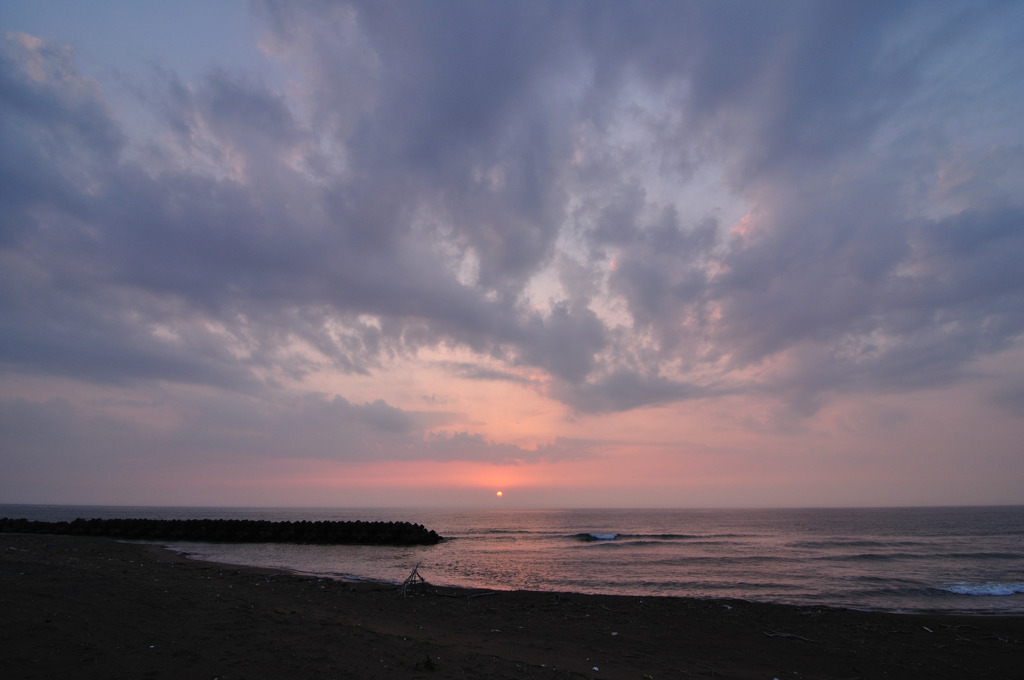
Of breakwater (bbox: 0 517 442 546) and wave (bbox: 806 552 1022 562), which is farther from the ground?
breakwater (bbox: 0 517 442 546)

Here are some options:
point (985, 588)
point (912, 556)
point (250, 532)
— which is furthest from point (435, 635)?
point (250, 532)

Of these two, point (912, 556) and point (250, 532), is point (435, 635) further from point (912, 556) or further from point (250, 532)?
point (250, 532)

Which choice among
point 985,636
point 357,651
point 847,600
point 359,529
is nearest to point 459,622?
point 357,651

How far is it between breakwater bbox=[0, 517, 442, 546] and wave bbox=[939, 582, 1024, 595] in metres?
38.7

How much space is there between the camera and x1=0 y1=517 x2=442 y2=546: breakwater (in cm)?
4725

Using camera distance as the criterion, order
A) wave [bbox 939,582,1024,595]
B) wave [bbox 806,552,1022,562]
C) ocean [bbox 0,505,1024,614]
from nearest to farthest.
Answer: ocean [bbox 0,505,1024,614], wave [bbox 939,582,1024,595], wave [bbox 806,552,1022,562]

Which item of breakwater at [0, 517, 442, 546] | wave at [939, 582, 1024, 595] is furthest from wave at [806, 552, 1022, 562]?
breakwater at [0, 517, 442, 546]

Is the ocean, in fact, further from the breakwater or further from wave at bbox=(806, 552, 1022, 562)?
the breakwater

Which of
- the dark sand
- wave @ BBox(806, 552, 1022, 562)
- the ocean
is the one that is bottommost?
wave @ BBox(806, 552, 1022, 562)

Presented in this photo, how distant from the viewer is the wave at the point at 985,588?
74.6 feet

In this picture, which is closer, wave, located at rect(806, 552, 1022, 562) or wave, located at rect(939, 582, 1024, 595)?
wave, located at rect(939, 582, 1024, 595)

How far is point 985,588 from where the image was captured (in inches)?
926

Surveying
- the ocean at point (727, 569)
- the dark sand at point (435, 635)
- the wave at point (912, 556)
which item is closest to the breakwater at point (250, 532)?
the ocean at point (727, 569)

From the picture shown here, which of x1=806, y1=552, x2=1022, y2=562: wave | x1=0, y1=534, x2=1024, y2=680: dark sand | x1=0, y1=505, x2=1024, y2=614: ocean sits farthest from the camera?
x1=806, y1=552, x2=1022, y2=562: wave
